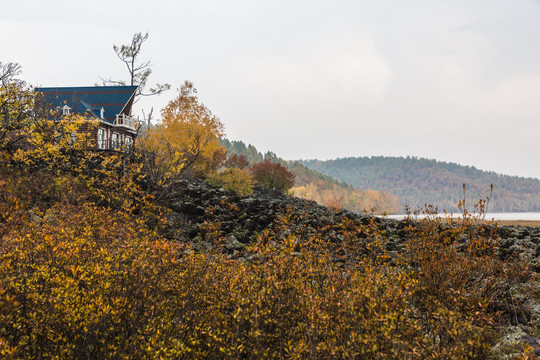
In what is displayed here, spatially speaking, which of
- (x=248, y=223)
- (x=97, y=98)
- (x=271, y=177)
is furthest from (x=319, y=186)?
(x=248, y=223)

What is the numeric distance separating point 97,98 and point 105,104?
1627mm

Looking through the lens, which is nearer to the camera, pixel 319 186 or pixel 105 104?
pixel 105 104

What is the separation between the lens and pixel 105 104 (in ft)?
122

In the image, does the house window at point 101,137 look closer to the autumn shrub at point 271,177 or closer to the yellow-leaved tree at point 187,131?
the yellow-leaved tree at point 187,131

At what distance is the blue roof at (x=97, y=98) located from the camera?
3619cm

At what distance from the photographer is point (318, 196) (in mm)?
107625

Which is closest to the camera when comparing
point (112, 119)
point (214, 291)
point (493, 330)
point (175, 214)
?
point (214, 291)

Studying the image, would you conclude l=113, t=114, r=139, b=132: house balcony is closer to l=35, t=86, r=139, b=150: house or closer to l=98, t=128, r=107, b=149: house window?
l=35, t=86, r=139, b=150: house

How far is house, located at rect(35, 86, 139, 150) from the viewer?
3538 centimetres

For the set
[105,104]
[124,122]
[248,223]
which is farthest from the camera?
[105,104]

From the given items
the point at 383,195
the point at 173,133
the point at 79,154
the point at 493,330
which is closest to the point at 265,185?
the point at 173,133

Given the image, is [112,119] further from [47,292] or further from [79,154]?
[47,292]

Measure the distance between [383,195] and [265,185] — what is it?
387 ft

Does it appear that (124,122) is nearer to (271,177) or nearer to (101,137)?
(101,137)
